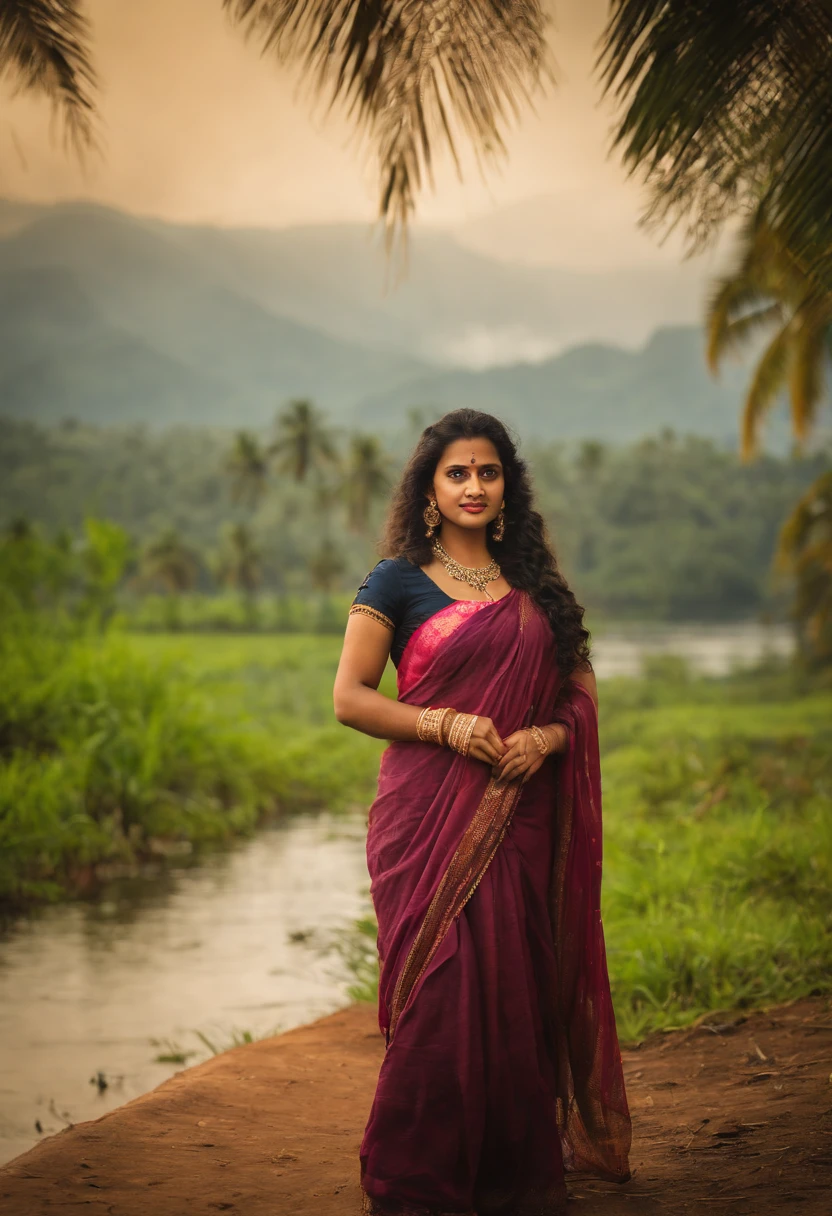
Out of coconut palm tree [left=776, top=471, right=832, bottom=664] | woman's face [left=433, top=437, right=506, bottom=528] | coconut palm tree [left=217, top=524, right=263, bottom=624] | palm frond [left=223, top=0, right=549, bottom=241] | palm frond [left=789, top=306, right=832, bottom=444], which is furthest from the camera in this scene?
coconut palm tree [left=217, top=524, right=263, bottom=624]

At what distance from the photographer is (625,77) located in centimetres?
364

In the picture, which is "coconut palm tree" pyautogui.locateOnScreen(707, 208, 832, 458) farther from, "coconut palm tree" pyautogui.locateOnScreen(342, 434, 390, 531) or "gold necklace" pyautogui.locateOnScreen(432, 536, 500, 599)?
"coconut palm tree" pyautogui.locateOnScreen(342, 434, 390, 531)

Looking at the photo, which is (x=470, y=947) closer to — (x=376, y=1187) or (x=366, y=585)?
(x=376, y=1187)

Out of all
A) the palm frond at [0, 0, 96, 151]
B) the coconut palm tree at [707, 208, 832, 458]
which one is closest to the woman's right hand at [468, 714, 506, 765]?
the palm frond at [0, 0, 96, 151]

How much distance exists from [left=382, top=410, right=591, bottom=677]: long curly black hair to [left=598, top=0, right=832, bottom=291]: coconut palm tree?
119 cm

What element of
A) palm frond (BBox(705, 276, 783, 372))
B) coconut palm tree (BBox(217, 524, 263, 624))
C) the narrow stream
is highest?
palm frond (BBox(705, 276, 783, 372))

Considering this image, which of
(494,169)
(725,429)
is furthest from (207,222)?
(494,169)

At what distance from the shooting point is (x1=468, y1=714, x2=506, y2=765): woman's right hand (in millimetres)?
2824

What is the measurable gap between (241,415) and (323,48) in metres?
109

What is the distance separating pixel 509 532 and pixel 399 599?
392mm

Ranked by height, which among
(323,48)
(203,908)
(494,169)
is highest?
(323,48)

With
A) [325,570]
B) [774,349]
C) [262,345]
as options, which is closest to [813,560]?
[774,349]

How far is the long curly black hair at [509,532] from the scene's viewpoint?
3.07 metres

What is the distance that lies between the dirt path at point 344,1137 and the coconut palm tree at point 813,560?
10454 mm
